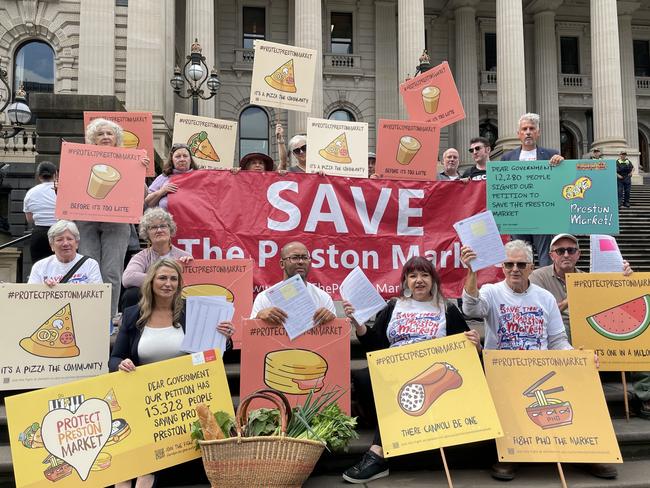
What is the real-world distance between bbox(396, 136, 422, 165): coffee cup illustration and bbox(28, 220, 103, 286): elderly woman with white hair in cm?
382

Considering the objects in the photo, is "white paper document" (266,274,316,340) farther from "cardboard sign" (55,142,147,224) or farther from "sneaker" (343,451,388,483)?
"cardboard sign" (55,142,147,224)

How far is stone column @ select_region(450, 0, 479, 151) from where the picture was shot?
28.6 m

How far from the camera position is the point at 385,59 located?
29188 mm

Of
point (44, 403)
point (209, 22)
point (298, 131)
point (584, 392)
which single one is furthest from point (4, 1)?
point (584, 392)

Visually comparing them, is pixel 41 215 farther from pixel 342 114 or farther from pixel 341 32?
pixel 341 32

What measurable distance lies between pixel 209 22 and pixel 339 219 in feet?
63.4

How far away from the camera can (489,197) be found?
5863 mm

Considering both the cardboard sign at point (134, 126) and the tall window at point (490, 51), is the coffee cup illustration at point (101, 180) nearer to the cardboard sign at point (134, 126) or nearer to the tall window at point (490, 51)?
the cardboard sign at point (134, 126)

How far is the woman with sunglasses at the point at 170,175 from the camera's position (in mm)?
5871

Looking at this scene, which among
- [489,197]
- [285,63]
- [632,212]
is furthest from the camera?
[632,212]

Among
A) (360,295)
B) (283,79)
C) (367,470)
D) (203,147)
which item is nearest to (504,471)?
(367,470)

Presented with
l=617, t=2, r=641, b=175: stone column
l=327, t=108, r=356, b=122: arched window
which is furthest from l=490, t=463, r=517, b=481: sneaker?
l=617, t=2, r=641, b=175: stone column

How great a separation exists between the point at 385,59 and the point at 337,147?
78.8 feet

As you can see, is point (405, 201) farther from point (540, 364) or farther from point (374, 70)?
point (374, 70)
